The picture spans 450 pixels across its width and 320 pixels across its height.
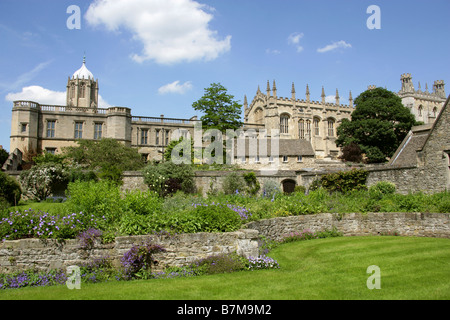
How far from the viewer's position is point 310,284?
266 inches

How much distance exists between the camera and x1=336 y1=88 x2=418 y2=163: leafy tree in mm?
44188

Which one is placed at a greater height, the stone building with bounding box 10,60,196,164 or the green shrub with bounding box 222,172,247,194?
the stone building with bounding box 10,60,196,164

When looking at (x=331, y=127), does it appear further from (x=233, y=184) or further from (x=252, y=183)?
(x=233, y=184)

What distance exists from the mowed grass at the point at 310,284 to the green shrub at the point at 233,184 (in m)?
16.5

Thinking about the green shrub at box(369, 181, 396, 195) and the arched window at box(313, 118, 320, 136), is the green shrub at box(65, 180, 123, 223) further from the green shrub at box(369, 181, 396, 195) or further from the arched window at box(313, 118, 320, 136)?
the arched window at box(313, 118, 320, 136)

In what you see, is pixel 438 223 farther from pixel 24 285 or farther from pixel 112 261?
pixel 24 285

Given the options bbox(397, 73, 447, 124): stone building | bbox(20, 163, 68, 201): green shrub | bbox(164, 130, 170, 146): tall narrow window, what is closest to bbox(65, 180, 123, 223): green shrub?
bbox(20, 163, 68, 201): green shrub

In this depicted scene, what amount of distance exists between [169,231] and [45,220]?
307 cm

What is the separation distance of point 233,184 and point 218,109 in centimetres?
1489

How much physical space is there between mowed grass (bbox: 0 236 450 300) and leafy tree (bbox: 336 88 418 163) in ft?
125

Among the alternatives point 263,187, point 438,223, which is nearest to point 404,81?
point 263,187

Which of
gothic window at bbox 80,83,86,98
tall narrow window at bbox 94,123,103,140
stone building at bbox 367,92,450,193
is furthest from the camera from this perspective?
gothic window at bbox 80,83,86,98

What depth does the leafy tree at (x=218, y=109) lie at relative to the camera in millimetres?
37906

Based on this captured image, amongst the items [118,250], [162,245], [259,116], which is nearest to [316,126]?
[259,116]
